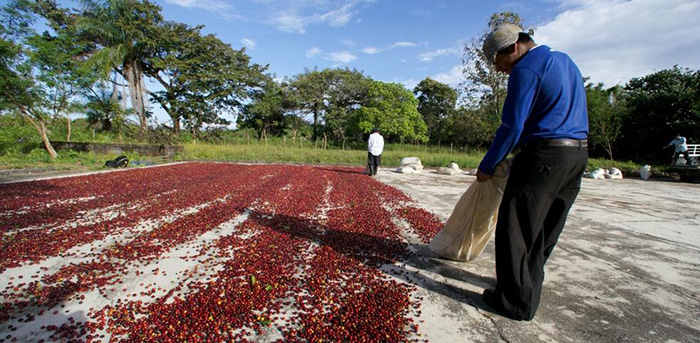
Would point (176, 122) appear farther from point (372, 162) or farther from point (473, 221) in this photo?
point (473, 221)

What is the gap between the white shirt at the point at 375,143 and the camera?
8391 millimetres

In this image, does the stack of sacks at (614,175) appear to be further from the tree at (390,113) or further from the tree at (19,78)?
the tree at (19,78)

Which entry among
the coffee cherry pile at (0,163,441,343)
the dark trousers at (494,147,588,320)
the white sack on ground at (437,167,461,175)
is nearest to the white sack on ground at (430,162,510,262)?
the dark trousers at (494,147,588,320)

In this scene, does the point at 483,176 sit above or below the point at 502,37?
below

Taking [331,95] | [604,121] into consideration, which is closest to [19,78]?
[331,95]

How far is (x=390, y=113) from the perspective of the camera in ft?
75.5

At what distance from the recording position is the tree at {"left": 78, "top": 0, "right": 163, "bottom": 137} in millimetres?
15820

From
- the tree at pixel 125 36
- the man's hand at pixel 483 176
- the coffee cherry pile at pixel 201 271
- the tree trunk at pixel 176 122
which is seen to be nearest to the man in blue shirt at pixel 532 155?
the man's hand at pixel 483 176

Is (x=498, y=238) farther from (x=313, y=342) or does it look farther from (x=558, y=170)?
(x=313, y=342)

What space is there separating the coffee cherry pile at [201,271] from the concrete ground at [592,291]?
27 cm

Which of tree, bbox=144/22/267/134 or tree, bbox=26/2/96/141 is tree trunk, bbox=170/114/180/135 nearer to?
tree, bbox=144/22/267/134

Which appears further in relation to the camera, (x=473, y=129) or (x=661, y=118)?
(x=473, y=129)

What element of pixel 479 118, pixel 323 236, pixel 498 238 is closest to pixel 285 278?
pixel 323 236

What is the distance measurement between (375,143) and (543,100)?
274 inches
